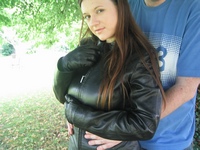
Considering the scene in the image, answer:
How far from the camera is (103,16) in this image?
1.37 metres

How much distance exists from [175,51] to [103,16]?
525 millimetres

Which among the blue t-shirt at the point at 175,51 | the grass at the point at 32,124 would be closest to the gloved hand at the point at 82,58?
the blue t-shirt at the point at 175,51

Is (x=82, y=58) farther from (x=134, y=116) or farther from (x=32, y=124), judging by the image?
(x=32, y=124)

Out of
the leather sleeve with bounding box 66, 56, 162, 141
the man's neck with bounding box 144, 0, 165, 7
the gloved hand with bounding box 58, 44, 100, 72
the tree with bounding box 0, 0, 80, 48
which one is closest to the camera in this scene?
the leather sleeve with bounding box 66, 56, 162, 141

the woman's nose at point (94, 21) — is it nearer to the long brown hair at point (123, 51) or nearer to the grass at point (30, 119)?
the long brown hair at point (123, 51)

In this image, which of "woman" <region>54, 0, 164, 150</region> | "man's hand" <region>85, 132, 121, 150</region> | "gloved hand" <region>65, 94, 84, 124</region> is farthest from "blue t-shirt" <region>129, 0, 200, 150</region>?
"gloved hand" <region>65, 94, 84, 124</region>

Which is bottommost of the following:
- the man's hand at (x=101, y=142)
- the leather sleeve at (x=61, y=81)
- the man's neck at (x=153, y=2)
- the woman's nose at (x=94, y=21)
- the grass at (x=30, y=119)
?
the grass at (x=30, y=119)

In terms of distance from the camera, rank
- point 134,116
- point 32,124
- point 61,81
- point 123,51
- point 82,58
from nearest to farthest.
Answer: point 134,116, point 123,51, point 82,58, point 61,81, point 32,124

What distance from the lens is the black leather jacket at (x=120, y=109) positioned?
1169mm

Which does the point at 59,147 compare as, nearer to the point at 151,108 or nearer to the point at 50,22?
the point at 50,22

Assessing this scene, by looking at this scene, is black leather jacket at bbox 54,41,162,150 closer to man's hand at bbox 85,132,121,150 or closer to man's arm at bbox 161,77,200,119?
man's hand at bbox 85,132,121,150

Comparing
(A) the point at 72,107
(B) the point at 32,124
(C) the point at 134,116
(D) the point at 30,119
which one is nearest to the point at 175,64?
(C) the point at 134,116

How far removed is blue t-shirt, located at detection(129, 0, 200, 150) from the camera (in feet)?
4.46

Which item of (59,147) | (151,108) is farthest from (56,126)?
(151,108)
